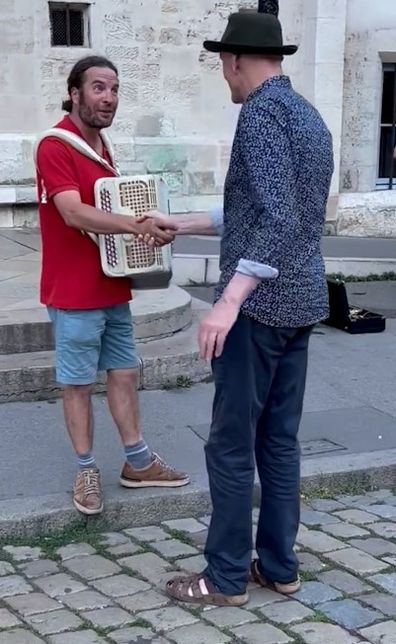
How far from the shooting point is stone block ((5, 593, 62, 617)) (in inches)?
135

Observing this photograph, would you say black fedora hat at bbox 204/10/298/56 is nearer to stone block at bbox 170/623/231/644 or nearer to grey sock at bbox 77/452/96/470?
grey sock at bbox 77/452/96/470

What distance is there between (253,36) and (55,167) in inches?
40.4

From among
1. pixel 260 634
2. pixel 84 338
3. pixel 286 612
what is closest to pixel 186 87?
pixel 84 338

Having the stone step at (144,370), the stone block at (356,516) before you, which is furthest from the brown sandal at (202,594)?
the stone step at (144,370)

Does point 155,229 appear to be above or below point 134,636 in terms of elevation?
above

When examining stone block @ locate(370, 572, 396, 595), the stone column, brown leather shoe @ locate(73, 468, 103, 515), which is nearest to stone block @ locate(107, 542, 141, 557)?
brown leather shoe @ locate(73, 468, 103, 515)

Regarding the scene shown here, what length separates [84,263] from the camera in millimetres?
3928

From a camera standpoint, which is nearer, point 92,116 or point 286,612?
point 286,612

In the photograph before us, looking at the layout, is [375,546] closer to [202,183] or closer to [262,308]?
[262,308]

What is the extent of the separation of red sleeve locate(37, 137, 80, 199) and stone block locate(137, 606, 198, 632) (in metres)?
1.62

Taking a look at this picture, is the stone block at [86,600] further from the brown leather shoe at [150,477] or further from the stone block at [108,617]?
the brown leather shoe at [150,477]

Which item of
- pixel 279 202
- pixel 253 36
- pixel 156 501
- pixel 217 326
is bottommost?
pixel 156 501

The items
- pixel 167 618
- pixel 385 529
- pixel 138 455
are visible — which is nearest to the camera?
pixel 167 618

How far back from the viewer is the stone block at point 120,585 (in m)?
3.59
